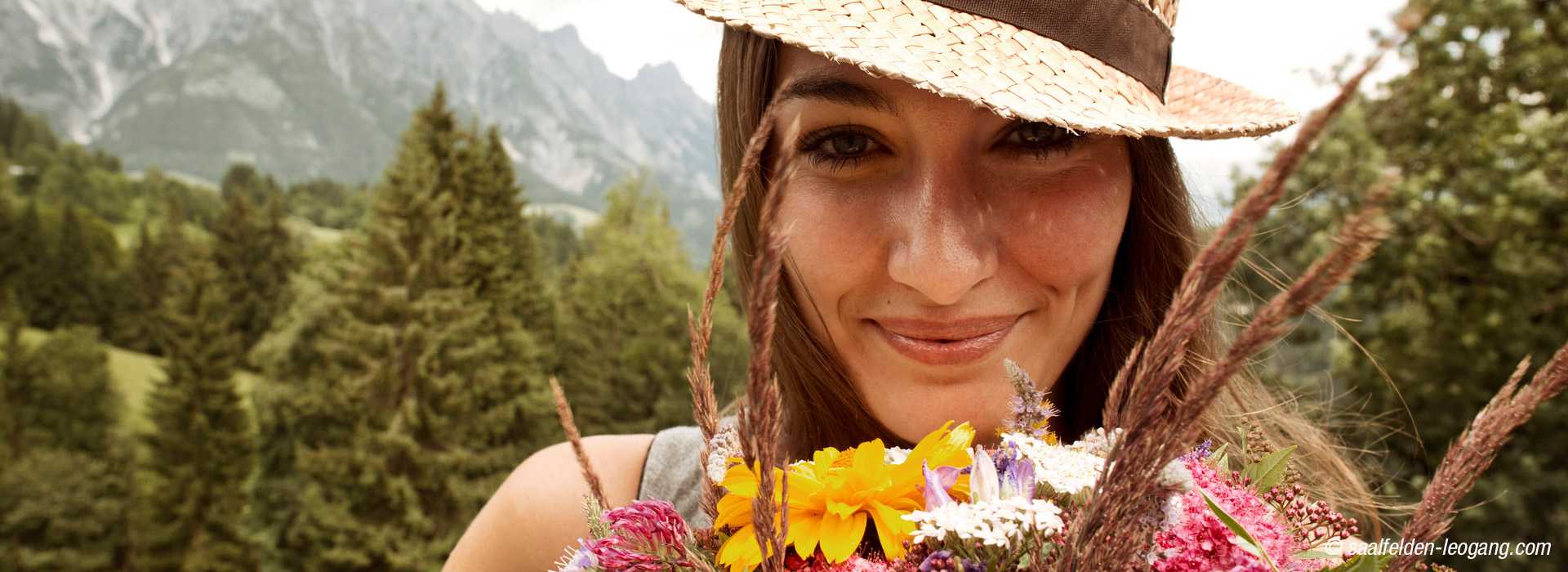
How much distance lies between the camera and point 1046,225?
4.42ft

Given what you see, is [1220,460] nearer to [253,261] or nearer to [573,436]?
[573,436]

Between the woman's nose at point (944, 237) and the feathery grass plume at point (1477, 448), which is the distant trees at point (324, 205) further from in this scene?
the feathery grass plume at point (1477, 448)

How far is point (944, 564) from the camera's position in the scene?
0.73m

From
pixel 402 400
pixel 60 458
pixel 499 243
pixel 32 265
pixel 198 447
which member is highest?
pixel 32 265

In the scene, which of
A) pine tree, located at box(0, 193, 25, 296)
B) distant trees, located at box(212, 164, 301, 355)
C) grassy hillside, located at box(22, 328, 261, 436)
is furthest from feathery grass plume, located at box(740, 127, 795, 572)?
pine tree, located at box(0, 193, 25, 296)

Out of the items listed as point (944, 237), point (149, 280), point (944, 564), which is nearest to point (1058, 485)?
point (944, 564)

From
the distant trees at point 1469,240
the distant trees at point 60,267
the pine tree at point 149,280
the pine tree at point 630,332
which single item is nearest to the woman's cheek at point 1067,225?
the distant trees at point 1469,240

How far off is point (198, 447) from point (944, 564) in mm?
42280

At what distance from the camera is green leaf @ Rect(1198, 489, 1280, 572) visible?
0.78 meters

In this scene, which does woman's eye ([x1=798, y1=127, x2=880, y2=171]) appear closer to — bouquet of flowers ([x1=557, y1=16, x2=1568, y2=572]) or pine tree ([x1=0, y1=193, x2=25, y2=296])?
bouquet of flowers ([x1=557, y1=16, x2=1568, y2=572])

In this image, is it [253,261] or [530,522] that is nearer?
[530,522]

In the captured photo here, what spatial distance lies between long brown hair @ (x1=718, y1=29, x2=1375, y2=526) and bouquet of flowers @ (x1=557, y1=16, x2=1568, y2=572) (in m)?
0.57

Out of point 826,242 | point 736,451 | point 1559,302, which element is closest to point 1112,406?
point 736,451

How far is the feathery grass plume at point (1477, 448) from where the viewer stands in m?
0.61
